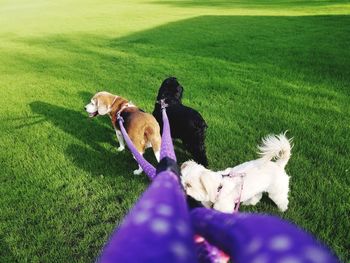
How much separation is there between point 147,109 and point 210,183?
3479 millimetres

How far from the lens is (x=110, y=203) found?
3.82 meters

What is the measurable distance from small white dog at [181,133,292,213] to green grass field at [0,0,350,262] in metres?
0.27

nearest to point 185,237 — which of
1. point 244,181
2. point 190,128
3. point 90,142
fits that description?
point 244,181

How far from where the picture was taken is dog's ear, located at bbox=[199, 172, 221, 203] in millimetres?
3039

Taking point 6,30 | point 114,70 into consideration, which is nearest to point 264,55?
point 114,70

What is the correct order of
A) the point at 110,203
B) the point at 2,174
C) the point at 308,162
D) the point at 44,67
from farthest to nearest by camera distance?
the point at 44,67, the point at 2,174, the point at 308,162, the point at 110,203

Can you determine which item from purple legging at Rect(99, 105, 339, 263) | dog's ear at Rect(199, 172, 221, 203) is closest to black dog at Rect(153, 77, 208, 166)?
dog's ear at Rect(199, 172, 221, 203)

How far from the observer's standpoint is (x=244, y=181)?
3295 millimetres

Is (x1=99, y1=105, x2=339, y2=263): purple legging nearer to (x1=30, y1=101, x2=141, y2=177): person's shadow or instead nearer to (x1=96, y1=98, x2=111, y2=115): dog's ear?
(x1=30, y1=101, x2=141, y2=177): person's shadow

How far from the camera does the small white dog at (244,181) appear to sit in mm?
3066

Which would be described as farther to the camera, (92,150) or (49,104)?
(49,104)

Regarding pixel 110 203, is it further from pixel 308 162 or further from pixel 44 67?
pixel 44 67

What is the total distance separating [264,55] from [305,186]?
6.52 m

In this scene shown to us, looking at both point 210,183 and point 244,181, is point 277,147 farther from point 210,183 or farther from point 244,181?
point 210,183
